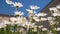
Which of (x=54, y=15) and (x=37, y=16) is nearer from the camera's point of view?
(x=54, y=15)

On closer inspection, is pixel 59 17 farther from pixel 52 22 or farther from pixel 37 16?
pixel 37 16

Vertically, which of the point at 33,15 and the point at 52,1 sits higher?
the point at 52,1

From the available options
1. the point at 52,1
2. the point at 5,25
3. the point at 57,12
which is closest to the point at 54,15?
the point at 57,12

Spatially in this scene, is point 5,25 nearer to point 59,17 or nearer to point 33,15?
point 33,15

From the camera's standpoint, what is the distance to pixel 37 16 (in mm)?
1064

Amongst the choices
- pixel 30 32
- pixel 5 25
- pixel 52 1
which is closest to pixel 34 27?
pixel 30 32

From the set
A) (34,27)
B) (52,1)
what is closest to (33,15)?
(34,27)

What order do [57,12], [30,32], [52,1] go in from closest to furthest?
[57,12]
[30,32]
[52,1]

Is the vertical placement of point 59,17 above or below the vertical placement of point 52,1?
below

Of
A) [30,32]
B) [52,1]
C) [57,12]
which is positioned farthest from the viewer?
[52,1]

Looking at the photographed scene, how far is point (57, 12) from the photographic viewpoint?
90cm

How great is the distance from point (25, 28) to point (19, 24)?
0.12ft

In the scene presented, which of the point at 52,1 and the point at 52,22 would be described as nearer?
the point at 52,22

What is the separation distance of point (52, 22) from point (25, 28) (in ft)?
0.45
